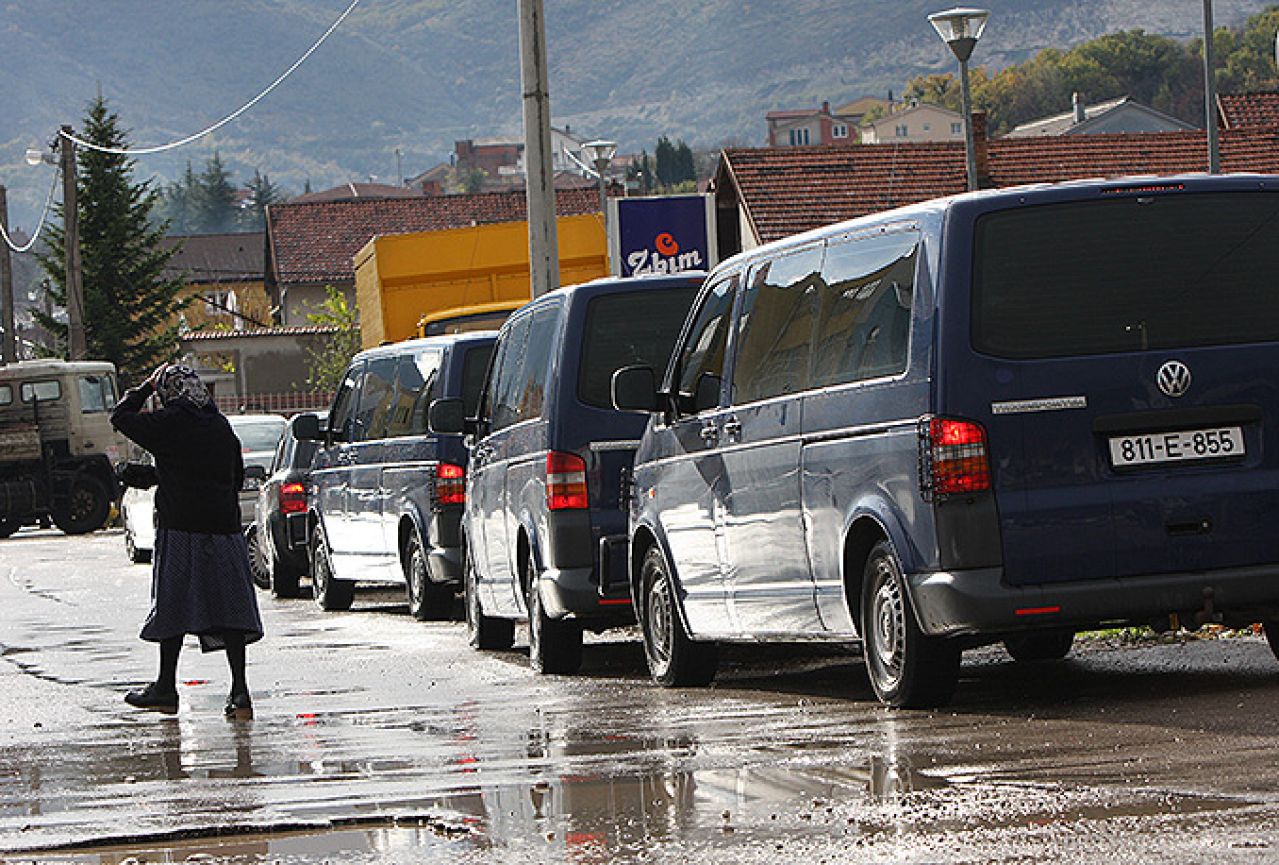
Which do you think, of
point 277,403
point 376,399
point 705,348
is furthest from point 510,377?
point 277,403

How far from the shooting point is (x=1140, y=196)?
9547 mm

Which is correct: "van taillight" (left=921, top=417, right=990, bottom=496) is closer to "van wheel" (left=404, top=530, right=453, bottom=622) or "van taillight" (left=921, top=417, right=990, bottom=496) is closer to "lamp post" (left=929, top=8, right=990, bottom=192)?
"van wheel" (left=404, top=530, right=453, bottom=622)

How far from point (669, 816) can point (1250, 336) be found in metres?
3.49

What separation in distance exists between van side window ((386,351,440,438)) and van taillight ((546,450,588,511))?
15.9 ft

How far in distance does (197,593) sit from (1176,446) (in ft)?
17.0

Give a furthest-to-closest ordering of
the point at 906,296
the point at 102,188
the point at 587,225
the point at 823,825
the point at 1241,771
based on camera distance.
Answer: the point at 102,188, the point at 587,225, the point at 906,296, the point at 1241,771, the point at 823,825

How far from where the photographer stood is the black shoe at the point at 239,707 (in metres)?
11.8

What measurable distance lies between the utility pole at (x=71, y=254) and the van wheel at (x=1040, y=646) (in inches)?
1756

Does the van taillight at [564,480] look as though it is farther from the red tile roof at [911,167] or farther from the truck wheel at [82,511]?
the red tile roof at [911,167]

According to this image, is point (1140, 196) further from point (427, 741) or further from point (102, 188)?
point (102, 188)

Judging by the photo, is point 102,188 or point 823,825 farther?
point 102,188

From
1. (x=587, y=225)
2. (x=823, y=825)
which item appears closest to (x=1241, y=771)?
(x=823, y=825)

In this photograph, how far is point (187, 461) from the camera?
12398 millimetres

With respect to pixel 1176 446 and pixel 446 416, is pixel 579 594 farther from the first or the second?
pixel 1176 446
